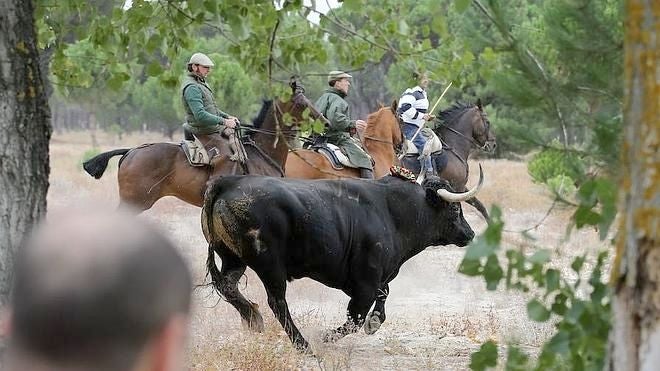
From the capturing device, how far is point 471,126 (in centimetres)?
1761

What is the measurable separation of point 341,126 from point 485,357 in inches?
399

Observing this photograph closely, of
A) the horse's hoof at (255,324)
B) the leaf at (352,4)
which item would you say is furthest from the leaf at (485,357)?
the horse's hoof at (255,324)

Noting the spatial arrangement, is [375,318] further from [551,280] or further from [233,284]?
[551,280]

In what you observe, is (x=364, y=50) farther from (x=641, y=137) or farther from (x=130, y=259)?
(x=130, y=259)

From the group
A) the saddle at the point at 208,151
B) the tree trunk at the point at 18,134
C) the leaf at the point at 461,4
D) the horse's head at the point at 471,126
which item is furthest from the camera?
the horse's head at the point at 471,126

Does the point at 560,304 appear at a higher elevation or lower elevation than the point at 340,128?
higher

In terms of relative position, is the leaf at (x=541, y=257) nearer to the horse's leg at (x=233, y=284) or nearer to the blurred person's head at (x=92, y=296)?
the blurred person's head at (x=92, y=296)

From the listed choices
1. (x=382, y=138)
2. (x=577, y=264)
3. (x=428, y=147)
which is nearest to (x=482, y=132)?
(x=428, y=147)

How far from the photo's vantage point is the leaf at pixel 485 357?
3857mm

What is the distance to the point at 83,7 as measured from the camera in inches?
247

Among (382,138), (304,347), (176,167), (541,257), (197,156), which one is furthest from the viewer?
(382,138)

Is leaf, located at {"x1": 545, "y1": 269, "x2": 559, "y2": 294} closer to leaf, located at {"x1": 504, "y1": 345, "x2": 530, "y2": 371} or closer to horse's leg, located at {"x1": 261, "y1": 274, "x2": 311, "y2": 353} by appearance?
leaf, located at {"x1": 504, "y1": 345, "x2": 530, "y2": 371}

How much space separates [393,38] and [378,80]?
61862mm

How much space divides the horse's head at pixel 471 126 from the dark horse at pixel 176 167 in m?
5.39
